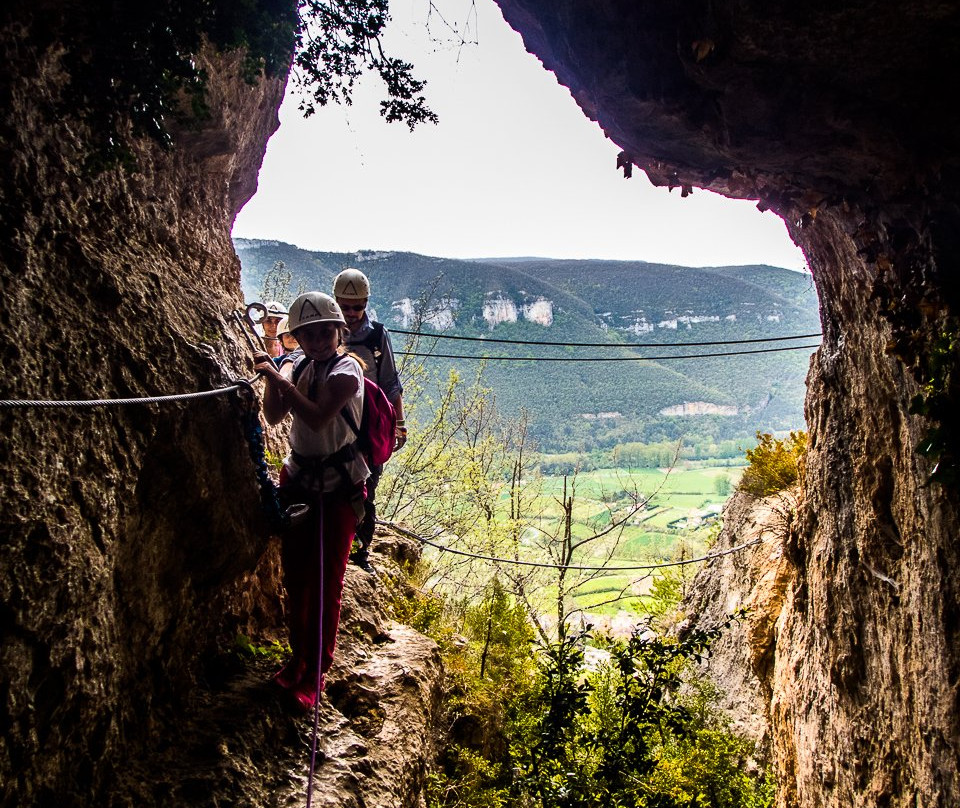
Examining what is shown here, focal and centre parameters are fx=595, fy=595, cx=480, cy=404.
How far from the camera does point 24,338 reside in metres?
2.29

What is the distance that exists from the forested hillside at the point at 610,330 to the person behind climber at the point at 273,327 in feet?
129

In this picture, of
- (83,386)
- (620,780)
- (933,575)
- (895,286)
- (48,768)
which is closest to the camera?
(48,768)

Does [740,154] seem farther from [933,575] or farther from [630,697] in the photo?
[630,697]

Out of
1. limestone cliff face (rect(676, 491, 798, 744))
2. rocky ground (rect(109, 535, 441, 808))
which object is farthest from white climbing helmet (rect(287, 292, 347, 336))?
limestone cliff face (rect(676, 491, 798, 744))

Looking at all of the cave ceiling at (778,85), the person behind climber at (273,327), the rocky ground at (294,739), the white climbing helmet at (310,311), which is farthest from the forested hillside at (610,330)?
the white climbing helmet at (310,311)

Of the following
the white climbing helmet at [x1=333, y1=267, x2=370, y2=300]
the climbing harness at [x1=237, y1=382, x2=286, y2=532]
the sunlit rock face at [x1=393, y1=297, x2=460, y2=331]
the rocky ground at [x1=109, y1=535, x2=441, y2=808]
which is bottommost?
the rocky ground at [x1=109, y1=535, x2=441, y2=808]

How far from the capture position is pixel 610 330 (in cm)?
8706

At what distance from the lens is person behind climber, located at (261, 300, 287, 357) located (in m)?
5.25

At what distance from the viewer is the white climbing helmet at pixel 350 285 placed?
457 cm

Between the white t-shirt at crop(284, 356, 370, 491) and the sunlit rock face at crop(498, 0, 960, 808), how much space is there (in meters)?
3.09

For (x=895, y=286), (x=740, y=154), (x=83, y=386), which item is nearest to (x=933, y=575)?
(x=895, y=286)

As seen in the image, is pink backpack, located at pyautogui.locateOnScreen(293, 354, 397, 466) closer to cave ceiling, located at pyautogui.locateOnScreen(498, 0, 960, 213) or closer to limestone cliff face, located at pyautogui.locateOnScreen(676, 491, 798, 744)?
cave ceiling, located at pyautogui.locateOnScreen(498, 0, 960, 213)

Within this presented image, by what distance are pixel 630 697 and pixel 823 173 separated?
4538 millimetres

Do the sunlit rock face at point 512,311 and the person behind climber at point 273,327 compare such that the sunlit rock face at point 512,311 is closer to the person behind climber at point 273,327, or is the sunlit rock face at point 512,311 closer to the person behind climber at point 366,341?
the person behind climber at point 273,327
